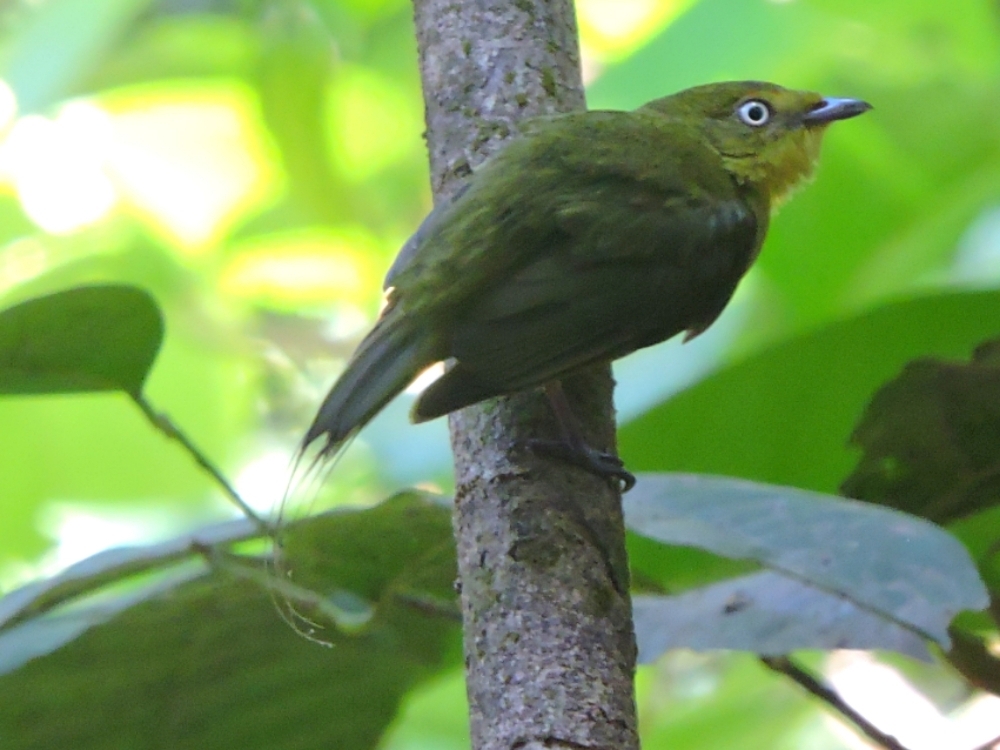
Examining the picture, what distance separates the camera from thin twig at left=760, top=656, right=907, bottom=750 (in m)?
2.40

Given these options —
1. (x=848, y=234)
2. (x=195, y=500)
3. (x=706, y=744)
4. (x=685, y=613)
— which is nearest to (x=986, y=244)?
(x=848, y=234)

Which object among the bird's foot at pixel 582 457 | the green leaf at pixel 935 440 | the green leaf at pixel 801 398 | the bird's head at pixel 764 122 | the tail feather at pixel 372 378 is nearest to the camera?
the bird's foot at pixel 582 457

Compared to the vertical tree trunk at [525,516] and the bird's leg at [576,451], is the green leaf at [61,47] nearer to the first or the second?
the vertical tree trunk at [525,516]

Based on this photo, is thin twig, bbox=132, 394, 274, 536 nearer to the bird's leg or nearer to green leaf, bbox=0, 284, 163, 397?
green leaf, bbox=0, 284, 163, 397

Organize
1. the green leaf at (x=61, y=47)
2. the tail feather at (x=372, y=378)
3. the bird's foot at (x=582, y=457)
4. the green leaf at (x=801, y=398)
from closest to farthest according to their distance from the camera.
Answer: the bird's foot at (x=582, y=457), the tail feather at (x=372, y=378), the green leaf at (x=801, y=398), the green leaf at (x=61, y=47)

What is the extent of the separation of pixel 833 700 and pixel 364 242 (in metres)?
2.78

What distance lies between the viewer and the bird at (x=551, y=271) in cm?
241

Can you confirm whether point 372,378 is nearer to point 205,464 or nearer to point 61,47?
point 205,464

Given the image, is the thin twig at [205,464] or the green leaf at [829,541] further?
the thin twig at [205,464]

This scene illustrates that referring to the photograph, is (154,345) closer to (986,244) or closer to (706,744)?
(706,744)

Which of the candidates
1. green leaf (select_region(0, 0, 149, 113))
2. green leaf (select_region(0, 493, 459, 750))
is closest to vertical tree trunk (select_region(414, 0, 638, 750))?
green leaf (select_region(0, 493, 459, 750))

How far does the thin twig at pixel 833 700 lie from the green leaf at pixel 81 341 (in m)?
1.26

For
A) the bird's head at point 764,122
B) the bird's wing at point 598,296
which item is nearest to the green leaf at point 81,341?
the bird's wing at point 598,296

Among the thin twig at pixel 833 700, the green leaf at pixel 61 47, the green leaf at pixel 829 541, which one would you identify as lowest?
the thin twig at pixel 833 700
